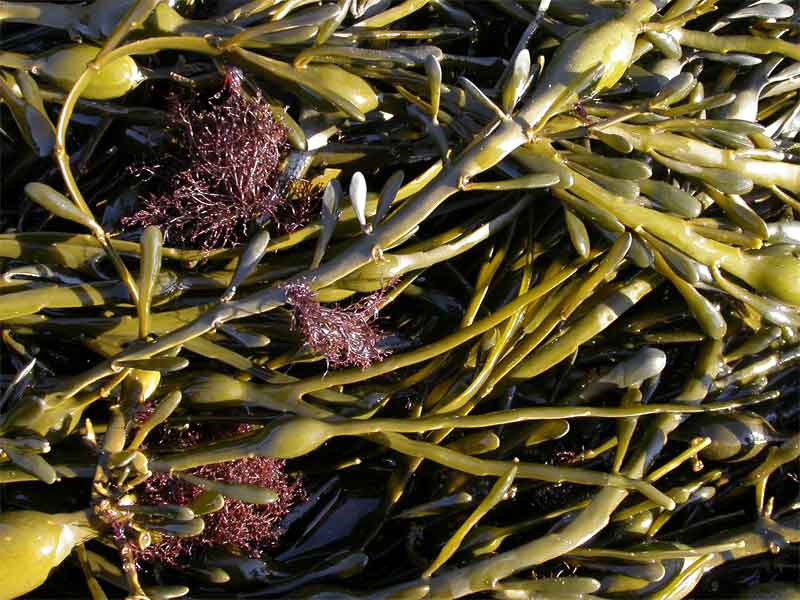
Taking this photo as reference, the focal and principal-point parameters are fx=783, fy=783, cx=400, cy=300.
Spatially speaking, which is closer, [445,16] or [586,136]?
[586,136]

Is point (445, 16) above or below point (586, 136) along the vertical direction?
above

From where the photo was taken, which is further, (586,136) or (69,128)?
(69,128)

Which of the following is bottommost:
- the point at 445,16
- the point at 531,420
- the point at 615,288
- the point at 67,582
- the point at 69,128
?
the point at 67,582

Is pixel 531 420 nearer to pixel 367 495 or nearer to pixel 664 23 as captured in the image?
pixel 367 495

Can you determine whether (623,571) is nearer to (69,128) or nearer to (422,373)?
(422,373)

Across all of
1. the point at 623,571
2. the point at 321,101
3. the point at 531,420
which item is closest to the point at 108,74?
the point at 321,101

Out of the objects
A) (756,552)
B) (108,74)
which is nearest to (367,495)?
(756,552)
